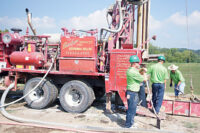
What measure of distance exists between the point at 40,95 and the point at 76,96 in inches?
58.0

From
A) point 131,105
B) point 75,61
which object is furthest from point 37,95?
point 131,105

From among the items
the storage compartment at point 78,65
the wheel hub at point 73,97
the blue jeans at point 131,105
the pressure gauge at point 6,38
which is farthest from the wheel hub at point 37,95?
the blue jeans at point 131,105

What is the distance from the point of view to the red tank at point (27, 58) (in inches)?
255

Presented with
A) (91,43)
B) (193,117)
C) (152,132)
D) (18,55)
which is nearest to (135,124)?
(152,132)

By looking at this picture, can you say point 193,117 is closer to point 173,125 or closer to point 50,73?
point 173,125

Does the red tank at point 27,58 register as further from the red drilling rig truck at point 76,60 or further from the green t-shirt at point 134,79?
the green t-shirt at point 134,79

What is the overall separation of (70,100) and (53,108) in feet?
2.81

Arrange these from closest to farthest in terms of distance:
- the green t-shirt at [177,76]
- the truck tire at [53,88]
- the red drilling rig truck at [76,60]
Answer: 1. the red drilling rig truck at [76,60]
2. the truck tire at [53,88]
3. the green t-shirt at [177,76]

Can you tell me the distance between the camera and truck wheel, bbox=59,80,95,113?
6.02m

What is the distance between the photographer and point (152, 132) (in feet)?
14.0

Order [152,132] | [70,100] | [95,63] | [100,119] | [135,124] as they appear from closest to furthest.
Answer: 1. [152,132]
2. [135,124]
3. [100,119]
4. [95,63]
5. [70,100]

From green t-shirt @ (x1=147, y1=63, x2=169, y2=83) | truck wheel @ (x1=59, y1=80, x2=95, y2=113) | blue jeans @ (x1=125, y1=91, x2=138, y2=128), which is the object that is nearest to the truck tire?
truck wheel @ (x1=59, y1=80, x2=95, y2=113)

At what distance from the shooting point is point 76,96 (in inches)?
249

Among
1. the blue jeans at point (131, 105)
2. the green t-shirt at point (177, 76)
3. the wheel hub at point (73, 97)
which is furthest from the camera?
the green t-shirt at point (177, 76)
